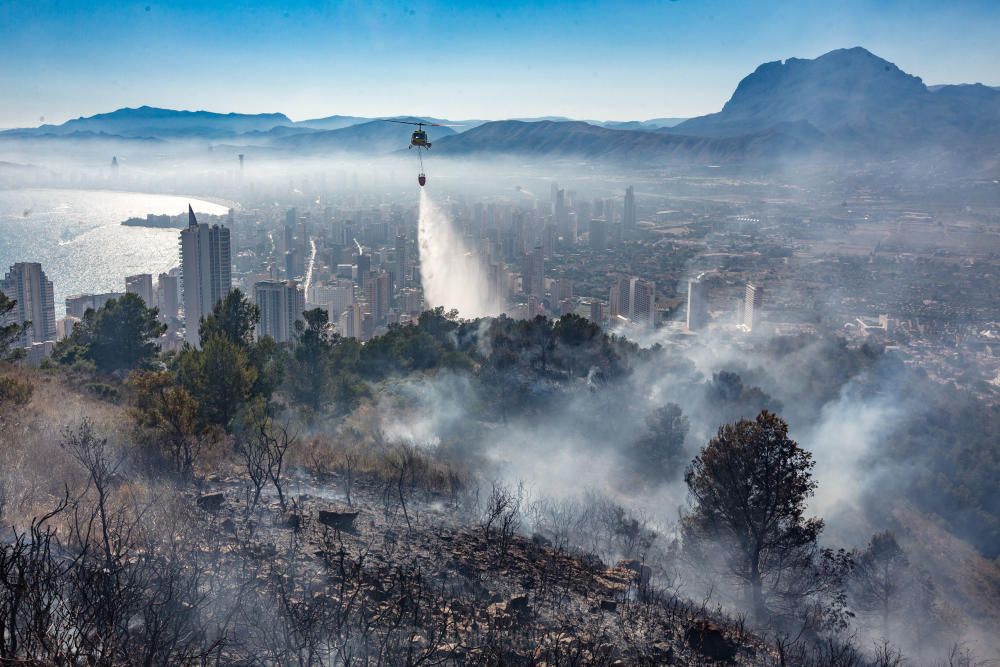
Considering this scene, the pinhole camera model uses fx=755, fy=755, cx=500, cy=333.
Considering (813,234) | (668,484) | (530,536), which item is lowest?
(668,484)

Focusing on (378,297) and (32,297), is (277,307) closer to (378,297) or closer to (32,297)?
(378,297)

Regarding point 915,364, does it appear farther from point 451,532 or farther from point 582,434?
point 451,532

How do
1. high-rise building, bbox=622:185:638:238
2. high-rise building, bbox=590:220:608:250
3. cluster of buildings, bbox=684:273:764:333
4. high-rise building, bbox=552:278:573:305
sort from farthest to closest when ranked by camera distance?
high-rise building, bbox=622:185:638:238 < high-rise building, bbox=590:220:608:250 < high-rise building, bbox=552:278:573:305 < cluster of buildings, bbox=684:273:764:333

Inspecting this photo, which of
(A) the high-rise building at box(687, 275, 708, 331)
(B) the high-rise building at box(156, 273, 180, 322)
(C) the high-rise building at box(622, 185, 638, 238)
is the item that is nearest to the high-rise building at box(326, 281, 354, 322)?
(B) the high-rise building at box(156, 273, 180, 322)

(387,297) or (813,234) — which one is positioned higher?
(813,234)

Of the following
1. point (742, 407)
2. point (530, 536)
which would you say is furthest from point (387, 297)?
point (530, 536)

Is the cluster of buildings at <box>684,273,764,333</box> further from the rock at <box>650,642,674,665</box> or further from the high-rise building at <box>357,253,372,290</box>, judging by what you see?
the rock at <box>650,642,674,665</box>

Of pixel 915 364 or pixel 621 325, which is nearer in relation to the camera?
pixel 915 364
